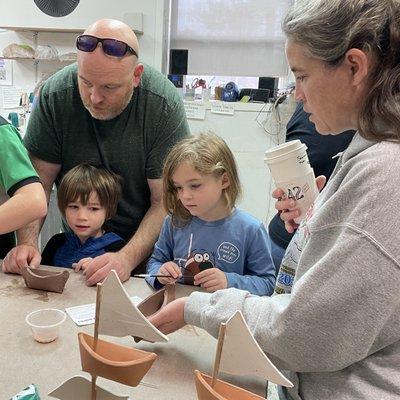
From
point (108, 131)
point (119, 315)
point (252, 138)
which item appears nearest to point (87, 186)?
point (108, 131)

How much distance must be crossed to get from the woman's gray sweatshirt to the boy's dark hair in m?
0.95

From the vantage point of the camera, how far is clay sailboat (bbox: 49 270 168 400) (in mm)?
695

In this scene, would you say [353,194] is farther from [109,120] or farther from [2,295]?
[109,120]

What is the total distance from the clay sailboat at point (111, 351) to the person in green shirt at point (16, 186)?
0.69 meters

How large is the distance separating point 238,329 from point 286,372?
26 centimetres

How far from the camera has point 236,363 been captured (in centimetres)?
66

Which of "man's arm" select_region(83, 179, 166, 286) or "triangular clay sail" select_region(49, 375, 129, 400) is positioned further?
"man's arm" select_region(83, 179, 166, 286)

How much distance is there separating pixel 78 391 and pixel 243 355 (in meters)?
0.30

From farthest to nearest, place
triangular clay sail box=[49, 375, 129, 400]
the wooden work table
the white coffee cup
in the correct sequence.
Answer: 1. the white coffee cup
2. the wooden work table
3. triangular clay sail box=[49, 375, 129, 400]

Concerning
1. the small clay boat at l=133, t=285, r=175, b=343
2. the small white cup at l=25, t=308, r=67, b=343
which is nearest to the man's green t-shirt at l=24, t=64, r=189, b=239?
the small clay boat at l=133, t=285, r=175, b=343

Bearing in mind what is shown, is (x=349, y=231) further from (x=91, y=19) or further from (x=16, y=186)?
(x=91, y=19)

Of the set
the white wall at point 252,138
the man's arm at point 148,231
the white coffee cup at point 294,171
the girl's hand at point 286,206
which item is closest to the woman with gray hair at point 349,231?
the white coffee cup at point 294,171

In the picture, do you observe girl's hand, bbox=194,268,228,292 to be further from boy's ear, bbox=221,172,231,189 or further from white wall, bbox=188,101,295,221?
white wall, bbox=188,101,295,221

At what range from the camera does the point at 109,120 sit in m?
1.61
